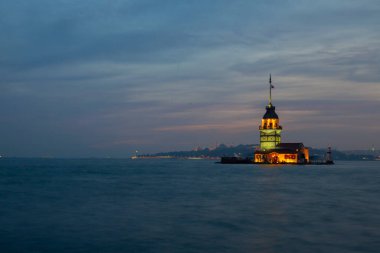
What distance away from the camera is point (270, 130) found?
165 meters

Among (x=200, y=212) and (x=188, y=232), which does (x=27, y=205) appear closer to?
(x=200, y=212)

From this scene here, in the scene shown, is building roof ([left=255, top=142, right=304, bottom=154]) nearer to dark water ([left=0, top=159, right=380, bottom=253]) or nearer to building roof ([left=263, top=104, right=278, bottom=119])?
building roof ([left=263, top=104, right=278, bottom=119])

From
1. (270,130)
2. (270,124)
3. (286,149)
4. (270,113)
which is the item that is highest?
(270,113)

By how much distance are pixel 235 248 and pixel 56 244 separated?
989 centimetres

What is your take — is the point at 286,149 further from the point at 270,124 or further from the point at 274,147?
the point at 270,124

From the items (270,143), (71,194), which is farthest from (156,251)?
(270,143)

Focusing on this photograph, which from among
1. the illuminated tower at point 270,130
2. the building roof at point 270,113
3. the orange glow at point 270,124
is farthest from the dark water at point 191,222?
the building roof at point 270,113

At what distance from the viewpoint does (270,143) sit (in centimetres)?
16512

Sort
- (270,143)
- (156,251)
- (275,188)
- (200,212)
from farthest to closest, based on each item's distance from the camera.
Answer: (270,143)
(275,188)
(200,212)
(156,251)

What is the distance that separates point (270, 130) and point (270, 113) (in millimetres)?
7140

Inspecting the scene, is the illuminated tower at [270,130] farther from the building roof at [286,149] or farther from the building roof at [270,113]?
the building roof at [286,149]

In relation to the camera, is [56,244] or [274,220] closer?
[56,244]

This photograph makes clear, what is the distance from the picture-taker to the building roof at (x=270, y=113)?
168 metres

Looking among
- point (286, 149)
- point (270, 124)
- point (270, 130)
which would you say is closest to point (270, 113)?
point (270, 124)
